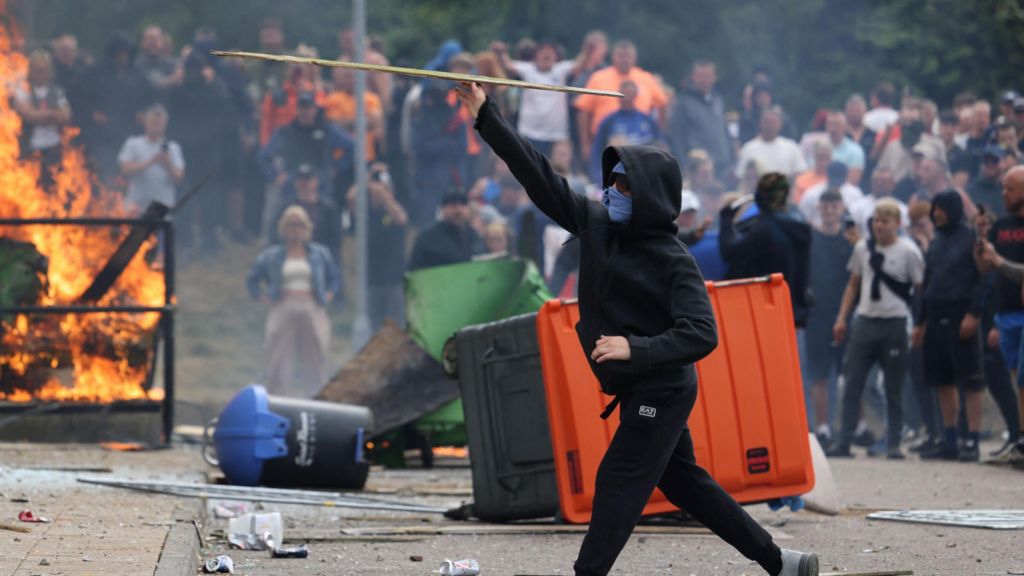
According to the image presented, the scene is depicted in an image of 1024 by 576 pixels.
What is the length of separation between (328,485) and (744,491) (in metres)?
2.90

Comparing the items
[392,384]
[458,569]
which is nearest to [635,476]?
[458,569]

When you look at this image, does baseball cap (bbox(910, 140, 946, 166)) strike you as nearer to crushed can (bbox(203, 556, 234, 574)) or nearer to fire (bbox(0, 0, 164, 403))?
fire (bbox(0, 0, 164, 403))

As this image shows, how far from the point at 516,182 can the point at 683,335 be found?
12.6m

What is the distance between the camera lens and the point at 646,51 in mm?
26484

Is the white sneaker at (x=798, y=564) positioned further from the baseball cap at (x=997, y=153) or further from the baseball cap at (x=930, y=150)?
the baseball cap at (x=930, y=150)

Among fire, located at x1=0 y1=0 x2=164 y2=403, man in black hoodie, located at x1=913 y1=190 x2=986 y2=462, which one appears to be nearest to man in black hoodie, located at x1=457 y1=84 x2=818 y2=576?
man in black hoodie, located at x1=913 y1=190 x2=986 y2=462

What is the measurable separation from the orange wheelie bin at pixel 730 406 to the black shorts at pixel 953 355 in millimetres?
4707

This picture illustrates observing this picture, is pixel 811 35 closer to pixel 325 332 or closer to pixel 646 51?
pixel 646 51

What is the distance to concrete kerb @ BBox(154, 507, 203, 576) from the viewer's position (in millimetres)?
6617

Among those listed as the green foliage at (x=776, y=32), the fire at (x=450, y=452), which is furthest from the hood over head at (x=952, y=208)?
the green foliage at (x=776, y=32)

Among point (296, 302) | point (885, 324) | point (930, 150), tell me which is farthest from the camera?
point (930, 150)

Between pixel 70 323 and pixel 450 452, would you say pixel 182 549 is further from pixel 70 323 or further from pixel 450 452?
pixel 450 452

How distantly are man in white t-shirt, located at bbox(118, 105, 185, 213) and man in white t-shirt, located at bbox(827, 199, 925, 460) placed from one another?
25.0ft

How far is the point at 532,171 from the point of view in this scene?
20.2 ft
